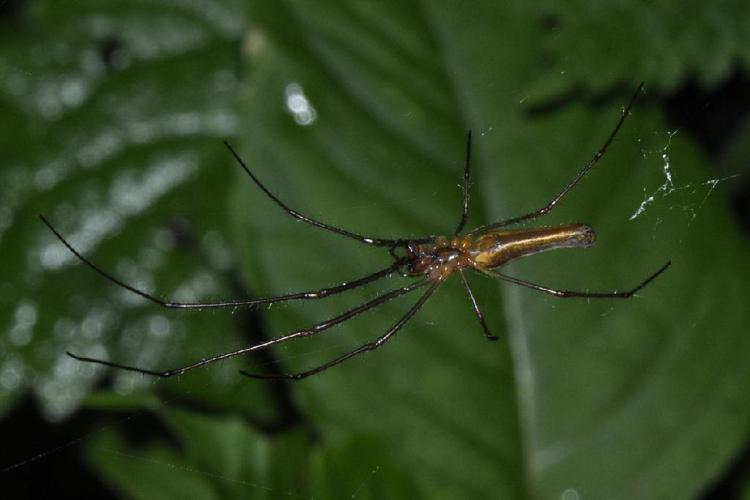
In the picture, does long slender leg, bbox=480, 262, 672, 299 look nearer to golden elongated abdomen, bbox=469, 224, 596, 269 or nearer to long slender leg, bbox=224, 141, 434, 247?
golden elongated abdomen, bbox=469, 224, 596, 269

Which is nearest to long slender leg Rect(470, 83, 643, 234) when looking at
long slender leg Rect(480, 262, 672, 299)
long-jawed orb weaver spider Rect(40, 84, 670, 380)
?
long-jawed orb weaver spider Rect(40, 84, 670, 380)

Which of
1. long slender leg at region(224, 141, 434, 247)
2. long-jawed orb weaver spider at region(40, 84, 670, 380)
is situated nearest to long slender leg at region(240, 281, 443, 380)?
long-jawed orb weaver spider at region(40, 84, 670, 380)

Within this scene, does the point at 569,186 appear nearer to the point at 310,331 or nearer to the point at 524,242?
the point at 524,242

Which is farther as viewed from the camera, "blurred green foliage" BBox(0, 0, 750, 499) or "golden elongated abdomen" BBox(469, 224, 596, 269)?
"blurred green foliage" BBox(0, 0, 750, 499)

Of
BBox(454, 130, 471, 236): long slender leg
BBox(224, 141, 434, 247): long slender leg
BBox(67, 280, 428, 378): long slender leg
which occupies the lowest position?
BBox(67, 280, 428, 378): long slender leg

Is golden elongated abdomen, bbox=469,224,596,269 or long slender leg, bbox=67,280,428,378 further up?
golden elongated abdomen, bbox=469,224,596,269

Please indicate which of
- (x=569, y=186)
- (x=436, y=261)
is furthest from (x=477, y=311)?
(x=569, y=186)

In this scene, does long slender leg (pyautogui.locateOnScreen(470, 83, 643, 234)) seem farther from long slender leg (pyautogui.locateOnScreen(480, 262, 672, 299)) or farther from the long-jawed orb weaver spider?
long slender leg (pyautogui.locateOnScreen(480, 262, 672, 299))

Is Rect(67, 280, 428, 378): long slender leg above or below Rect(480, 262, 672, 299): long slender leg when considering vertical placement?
below

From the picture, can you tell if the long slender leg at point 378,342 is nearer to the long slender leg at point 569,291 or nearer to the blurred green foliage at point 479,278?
the blurred green foliage at point 479,278
